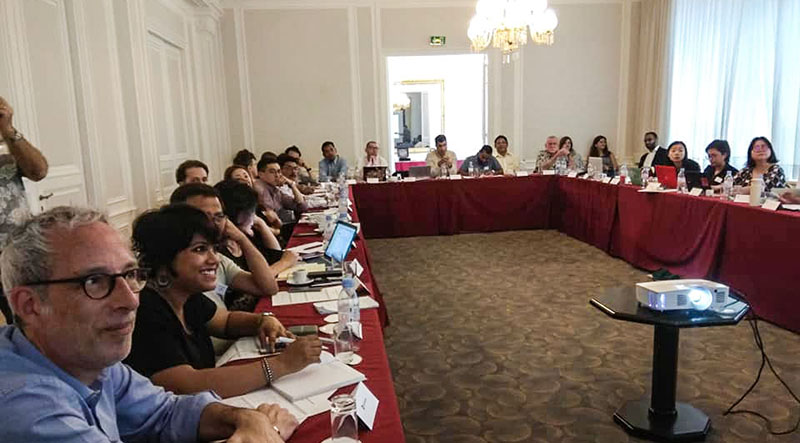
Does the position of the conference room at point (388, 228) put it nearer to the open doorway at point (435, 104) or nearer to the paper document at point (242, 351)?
the paper document at point (242, 351)

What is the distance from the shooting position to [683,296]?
2152mm

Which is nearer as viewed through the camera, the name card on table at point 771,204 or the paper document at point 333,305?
the paper document at point 333,305

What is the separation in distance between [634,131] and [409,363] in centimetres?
678

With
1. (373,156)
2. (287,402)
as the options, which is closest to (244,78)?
(373,156)

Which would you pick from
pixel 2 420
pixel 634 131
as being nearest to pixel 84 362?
pixel 2 420

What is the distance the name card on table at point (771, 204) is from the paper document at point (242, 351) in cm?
346

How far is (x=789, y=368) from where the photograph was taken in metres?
2.91

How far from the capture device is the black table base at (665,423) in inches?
89.4

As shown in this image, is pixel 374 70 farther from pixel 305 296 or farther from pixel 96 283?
pixel 96 283

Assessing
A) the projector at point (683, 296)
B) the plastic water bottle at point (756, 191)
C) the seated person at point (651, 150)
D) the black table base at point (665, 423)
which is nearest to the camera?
the projector at point (683, 296)

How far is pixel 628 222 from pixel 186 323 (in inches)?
177

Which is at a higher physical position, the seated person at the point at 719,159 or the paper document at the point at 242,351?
the seated person at the point at 719,159

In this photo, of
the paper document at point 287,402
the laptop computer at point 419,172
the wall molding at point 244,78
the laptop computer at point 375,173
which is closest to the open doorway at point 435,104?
the wall molding at point 244,78

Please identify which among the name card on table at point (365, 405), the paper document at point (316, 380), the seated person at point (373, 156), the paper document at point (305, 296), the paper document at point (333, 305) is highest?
the seated person at point (373, 156)
